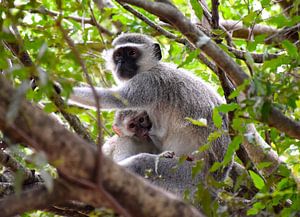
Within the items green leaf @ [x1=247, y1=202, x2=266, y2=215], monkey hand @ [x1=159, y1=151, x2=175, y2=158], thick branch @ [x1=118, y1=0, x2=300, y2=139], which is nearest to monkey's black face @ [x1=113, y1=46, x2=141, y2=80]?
monkey hand @ [x1=159, y1=151, x2=175, y2=158]

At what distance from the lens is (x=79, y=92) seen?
20.0ft

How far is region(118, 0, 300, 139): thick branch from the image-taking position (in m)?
3.65

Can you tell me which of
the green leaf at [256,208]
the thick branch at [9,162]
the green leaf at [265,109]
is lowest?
the green leaf at [256,208]

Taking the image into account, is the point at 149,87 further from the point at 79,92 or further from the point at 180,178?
the point at 180,178

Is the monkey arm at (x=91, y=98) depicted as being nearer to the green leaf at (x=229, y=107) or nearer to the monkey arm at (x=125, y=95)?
the monkey arm at (x=125, y=95)

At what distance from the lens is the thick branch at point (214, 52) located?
3651 mm

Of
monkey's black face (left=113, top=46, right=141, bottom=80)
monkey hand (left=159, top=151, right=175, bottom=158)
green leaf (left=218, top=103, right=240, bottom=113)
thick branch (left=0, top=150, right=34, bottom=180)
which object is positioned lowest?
monkey hand (left=159, top=151, right=175, bottom=158)

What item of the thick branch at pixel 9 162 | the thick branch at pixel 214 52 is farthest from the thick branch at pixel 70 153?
the thick branch at pixel 9 162

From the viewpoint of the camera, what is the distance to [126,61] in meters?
7.04

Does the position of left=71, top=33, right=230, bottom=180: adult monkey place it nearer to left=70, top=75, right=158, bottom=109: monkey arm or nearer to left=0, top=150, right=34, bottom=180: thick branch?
left=70, top=75, right=158, bottom=109: monkey arm

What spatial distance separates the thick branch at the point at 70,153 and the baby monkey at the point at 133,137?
3869 mm

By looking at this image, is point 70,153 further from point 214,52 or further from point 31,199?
point 214,52

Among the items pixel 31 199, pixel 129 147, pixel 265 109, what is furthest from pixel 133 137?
pixel 31 199

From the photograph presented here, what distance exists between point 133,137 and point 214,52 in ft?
9.60
